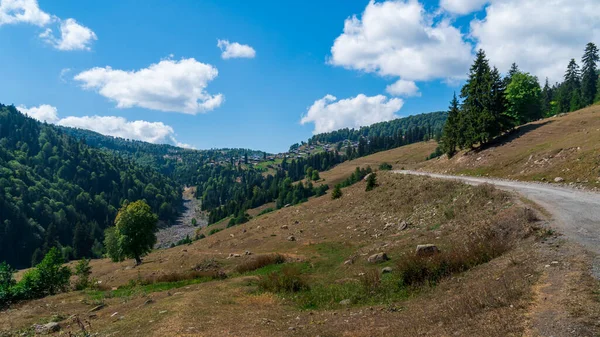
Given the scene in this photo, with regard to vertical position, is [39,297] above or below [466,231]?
below

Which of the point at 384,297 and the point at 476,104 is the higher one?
the point at 476,104

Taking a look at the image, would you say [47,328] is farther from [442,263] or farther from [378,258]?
[442,263]

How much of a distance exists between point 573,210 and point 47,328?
26663 millimetres

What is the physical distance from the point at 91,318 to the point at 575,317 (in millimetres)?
18755

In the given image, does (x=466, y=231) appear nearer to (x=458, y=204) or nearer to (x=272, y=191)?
(x=458, y=204)

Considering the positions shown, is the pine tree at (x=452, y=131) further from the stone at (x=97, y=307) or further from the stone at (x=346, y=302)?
the stone at (x=97, y=307)

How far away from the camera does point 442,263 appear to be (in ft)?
43.0

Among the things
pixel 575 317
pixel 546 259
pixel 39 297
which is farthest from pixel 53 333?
pixel 546 259

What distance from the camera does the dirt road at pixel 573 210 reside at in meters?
12.8

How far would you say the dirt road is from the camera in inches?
505

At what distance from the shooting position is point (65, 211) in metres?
167

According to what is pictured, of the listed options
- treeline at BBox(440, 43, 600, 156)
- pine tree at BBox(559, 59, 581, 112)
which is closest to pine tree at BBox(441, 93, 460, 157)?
treeline at BBox(440, 43, 600, 156)

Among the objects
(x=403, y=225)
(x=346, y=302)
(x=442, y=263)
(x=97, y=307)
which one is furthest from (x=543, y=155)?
(x=97, y=307)

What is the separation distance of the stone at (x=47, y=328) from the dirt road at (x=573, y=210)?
2039cm
